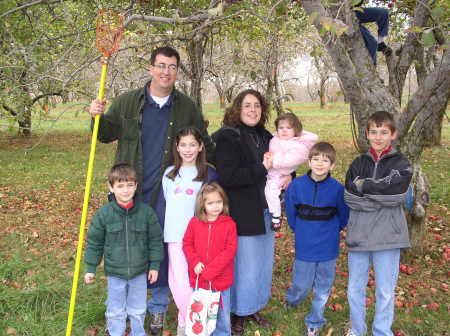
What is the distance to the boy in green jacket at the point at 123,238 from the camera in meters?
A: 3.39

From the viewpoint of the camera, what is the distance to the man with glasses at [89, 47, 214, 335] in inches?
146

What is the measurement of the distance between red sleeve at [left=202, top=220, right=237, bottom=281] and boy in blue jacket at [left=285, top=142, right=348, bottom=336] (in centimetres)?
60

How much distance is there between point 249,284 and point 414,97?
7.68ft

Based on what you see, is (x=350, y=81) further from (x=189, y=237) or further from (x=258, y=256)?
(x=189, y=237)

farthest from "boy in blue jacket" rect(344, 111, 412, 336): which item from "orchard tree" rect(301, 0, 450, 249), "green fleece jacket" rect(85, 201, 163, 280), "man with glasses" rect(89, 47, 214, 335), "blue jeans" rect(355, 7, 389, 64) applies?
"green fleece jacket" rect(85, 201, 163, 280)

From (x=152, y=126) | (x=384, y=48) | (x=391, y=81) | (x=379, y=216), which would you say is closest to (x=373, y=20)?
(x=384, y=48)

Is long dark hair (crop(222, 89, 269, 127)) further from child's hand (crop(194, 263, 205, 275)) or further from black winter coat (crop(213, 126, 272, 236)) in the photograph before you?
child's hand (crop(194, 263, 205, 275))

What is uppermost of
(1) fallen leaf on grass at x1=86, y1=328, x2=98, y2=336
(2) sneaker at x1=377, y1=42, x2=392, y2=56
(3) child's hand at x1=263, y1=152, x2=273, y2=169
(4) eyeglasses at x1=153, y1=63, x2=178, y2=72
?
(2) sneaker at x1=377, y1=42, x2=392, y2=56

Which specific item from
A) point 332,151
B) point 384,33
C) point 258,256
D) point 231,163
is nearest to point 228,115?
point 231,163

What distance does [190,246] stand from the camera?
3449 millimetres

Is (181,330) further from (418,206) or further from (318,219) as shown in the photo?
(418,206)

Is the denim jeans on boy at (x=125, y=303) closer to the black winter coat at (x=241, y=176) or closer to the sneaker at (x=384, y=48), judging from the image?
the black winter coat at (x=241, y=176)

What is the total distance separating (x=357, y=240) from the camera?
339cm

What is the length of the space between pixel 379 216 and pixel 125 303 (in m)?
2.15
